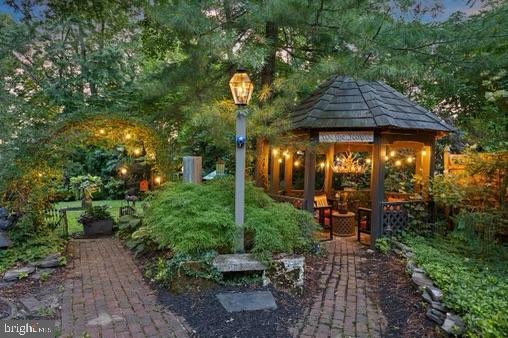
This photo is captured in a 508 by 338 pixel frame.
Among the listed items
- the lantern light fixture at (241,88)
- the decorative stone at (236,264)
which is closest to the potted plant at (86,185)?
the decorative stone at (236,264)

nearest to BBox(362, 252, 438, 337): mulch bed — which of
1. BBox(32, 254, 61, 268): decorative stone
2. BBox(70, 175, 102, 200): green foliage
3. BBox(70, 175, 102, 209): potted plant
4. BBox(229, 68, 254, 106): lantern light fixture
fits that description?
BBox(229, 68, 254, 106): lantern light fixture

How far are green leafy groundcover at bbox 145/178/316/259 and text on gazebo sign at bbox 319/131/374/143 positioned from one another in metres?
2.07

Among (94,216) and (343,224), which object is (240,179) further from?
(94,216)

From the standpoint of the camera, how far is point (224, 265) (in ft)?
15.2

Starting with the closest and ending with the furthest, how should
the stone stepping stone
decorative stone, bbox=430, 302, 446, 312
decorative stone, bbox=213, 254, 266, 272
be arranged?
decorative stone, bbox=430, 302, 446, 312
the stone stepping stone
decorative stone, bbox=213, 254, 266, 272

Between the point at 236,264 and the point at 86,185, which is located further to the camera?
the point at 86,185

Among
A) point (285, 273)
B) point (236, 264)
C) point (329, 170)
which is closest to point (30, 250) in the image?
point (236, 264)

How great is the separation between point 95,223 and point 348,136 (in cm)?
671

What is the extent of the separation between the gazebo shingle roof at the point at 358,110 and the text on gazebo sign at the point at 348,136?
15 centimetres

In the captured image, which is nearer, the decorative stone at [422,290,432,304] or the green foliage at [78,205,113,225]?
the decorative stone at [422,290,432,304]

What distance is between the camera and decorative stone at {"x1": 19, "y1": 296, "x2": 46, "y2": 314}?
393 cm

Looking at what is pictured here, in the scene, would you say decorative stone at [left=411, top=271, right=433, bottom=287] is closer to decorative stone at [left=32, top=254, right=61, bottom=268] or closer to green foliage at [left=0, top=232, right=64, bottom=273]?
decorative stone at [left=32, top=254, right=61, bottom=268]

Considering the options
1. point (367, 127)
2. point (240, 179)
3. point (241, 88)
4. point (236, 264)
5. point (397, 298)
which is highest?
point (241, 88)

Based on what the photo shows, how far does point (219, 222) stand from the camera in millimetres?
4918
